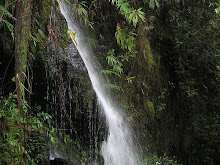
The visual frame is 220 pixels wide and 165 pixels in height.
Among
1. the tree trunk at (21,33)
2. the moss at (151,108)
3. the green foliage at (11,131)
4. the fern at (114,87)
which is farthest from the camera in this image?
the moss at (151,108)

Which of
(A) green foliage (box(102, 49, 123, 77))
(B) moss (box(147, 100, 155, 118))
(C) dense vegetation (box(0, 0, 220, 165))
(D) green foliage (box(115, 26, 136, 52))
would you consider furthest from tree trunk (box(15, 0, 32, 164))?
(B) moss (box(147, 100, 155, 118))

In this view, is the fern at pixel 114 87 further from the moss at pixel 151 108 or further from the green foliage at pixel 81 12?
the green foliage at pixel 81 12

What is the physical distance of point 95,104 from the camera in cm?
413

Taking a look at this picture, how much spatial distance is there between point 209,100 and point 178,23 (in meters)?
2.54

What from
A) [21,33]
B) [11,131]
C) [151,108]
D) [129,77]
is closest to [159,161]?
[151,108]

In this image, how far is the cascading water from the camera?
463 cm

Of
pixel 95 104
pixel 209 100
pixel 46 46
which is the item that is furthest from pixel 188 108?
pixel 46 46

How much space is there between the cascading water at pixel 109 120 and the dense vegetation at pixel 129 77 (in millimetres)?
279

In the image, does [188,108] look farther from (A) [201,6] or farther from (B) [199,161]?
(A) [201,6]

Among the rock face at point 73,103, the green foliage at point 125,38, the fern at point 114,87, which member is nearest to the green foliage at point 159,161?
the fern at point 114,87

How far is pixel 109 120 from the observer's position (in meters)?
4.59

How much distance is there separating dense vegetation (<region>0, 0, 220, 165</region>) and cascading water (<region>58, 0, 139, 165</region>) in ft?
0.92

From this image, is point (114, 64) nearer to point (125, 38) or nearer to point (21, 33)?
point (125, 38)

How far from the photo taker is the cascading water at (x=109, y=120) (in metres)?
4.63
